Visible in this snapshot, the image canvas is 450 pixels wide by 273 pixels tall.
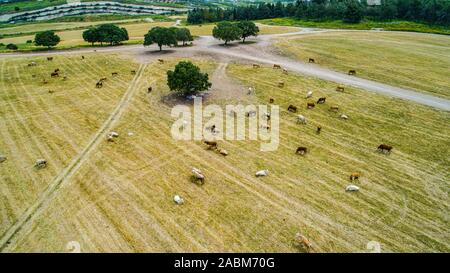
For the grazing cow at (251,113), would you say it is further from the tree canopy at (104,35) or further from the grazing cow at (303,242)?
the tree canopy at (104,35)

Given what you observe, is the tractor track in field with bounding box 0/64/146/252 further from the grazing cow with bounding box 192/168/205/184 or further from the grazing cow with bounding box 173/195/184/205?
the grazing cow with bounding box 192/168/205/184

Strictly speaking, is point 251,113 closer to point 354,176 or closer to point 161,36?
point 354,176

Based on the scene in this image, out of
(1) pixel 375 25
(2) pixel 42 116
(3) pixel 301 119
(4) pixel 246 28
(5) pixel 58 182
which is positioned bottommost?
(5) pixel 58 182


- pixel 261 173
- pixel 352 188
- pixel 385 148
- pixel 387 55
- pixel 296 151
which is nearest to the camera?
pixel 352 188

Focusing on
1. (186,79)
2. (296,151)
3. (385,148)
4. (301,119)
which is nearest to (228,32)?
(186,79)

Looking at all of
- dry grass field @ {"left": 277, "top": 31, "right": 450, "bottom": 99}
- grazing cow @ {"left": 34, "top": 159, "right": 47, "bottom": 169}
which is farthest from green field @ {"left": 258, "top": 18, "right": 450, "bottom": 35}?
grazing cow @ {"left": 34, "top": 159, "right": 47, "bottom": 169}
